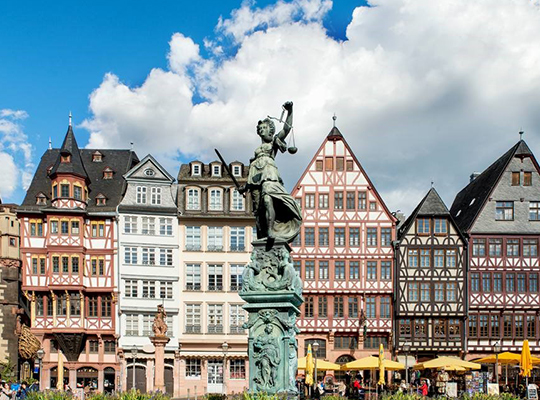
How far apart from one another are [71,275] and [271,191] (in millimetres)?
33405

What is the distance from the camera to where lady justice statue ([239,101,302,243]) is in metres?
11.4

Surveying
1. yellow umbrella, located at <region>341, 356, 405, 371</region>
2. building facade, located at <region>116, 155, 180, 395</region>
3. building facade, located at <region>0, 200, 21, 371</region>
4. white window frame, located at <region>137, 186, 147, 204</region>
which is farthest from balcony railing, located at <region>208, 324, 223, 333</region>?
yellow umbrella, located at <region>341, 356, 405, 371</region>

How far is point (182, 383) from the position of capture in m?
42.9

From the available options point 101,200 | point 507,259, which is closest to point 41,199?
point 101,200

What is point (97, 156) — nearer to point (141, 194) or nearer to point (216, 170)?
point (141, 194)

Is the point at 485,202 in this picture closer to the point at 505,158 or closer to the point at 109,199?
the point at 505,158

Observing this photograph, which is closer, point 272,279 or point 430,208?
point 272,279

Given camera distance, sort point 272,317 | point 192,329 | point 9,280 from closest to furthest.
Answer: point 272,317 → point 192,329 → point 9,280

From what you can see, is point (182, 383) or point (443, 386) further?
point (182, 383)

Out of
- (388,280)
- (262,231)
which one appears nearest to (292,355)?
(262,231)

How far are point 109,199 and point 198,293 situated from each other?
7.86 meters

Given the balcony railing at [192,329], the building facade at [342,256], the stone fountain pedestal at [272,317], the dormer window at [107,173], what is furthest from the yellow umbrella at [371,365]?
the stone fountain pedestal at [272,317]

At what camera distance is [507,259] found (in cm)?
4344

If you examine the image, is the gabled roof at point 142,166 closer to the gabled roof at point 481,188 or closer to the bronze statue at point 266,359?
the gabled roof at point 481,188
